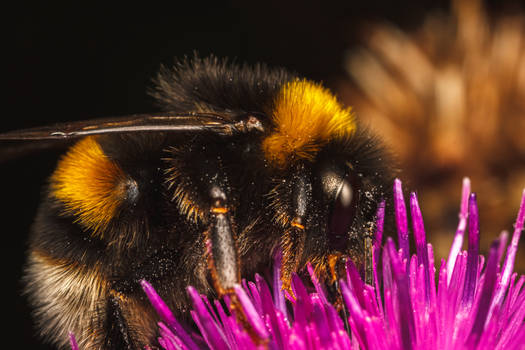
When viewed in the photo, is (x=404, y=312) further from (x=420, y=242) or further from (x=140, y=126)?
(x=140, y=126)

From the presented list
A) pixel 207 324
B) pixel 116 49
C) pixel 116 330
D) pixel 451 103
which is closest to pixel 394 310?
pixel 207 324

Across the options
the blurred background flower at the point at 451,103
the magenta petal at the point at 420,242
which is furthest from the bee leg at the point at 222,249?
the blurred background flower at the point at 451,103

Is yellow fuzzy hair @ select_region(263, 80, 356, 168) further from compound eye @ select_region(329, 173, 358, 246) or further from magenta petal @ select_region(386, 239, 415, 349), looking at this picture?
magenta petal @ select_region(386, 239, 415, 349)

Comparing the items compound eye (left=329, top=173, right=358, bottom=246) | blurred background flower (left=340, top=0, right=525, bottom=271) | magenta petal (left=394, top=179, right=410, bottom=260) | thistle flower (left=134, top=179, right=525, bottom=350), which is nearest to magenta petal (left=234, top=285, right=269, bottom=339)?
thistle flower (left=134, top=179, right=525, bottom=350)

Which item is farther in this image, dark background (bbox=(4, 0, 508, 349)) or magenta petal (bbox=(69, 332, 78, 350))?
dark background (bbox=(4, 0, 508, 349))

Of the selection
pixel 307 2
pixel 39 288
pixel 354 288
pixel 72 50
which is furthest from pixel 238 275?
pixel 307 2

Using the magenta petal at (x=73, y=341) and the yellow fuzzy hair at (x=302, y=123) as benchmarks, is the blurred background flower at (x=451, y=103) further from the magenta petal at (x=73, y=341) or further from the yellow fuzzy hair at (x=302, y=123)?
the magenta petal at (x=73, y=341)

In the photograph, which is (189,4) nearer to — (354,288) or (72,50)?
(72,50)
